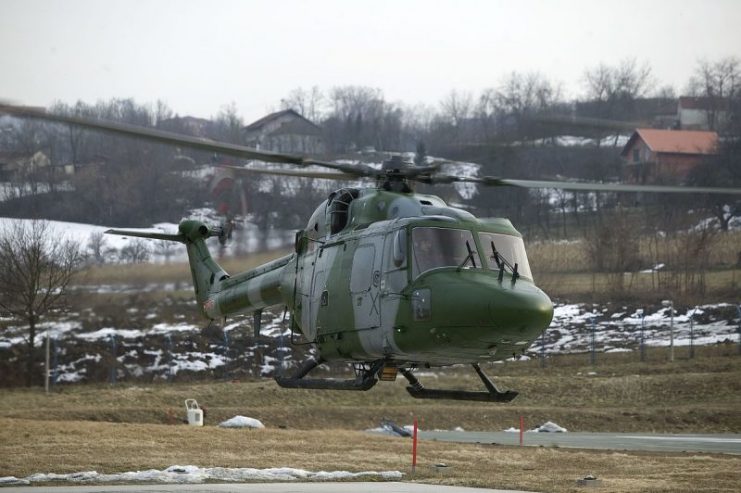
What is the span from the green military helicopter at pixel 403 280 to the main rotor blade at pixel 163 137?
0.08ft

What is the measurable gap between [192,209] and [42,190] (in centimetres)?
590

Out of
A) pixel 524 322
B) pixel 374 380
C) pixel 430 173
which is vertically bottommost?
pixel 374 380

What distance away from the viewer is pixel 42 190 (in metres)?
41.3

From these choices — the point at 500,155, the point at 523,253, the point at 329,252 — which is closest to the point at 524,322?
the point at 523,253

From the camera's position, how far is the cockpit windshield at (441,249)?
16.1 metres

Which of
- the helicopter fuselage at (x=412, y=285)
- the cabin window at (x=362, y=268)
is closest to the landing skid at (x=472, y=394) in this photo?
the helicopter fuselage at (x=412, y=285)

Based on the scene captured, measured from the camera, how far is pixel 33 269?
3772 cm

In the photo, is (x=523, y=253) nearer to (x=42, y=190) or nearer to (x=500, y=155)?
(x=500, y=155)

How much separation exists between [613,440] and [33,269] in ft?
69.5

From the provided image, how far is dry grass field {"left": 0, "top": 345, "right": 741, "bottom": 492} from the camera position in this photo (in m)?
22.4

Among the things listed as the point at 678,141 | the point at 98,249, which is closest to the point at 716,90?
the point at 678,141

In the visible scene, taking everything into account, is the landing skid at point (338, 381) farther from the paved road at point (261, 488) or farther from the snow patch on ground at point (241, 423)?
the snow patch on ground at point (241, 423)

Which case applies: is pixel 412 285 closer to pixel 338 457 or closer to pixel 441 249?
pixel 441 249

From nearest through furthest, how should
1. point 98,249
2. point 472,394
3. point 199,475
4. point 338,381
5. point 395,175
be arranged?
point 338,381 < point 472,394 < point 395,175 < point 199,475 < point 98,249
